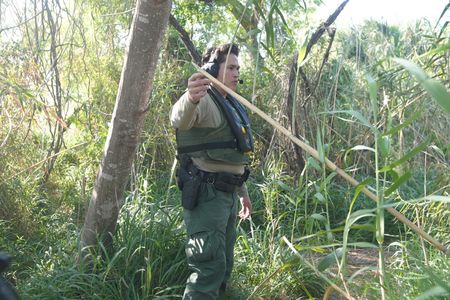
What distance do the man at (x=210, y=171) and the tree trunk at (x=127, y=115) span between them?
258 mm

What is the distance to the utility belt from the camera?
3055mm

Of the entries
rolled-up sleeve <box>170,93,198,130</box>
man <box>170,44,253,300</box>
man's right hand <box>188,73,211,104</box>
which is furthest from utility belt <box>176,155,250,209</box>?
man's right hand <box>188,73,211,104</box>

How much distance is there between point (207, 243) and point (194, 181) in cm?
36

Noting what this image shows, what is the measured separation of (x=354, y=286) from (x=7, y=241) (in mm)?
2711

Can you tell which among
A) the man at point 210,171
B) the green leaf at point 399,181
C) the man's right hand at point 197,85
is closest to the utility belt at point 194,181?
the man at point 210,171

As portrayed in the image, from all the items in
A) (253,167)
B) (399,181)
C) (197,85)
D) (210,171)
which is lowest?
(253,167)

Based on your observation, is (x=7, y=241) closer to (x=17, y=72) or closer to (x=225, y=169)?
(x=17, y=72)

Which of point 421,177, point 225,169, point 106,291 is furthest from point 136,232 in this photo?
point 421,177

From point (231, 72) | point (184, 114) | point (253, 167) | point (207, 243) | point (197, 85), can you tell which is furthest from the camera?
point (253, 167)

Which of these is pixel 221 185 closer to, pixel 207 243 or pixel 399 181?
pixel 207 243

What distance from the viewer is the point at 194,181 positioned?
3080 mm

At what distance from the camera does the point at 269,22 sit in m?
1.86

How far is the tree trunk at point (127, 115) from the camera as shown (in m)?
2.95

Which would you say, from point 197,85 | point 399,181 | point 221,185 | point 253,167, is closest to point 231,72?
point 197,85
